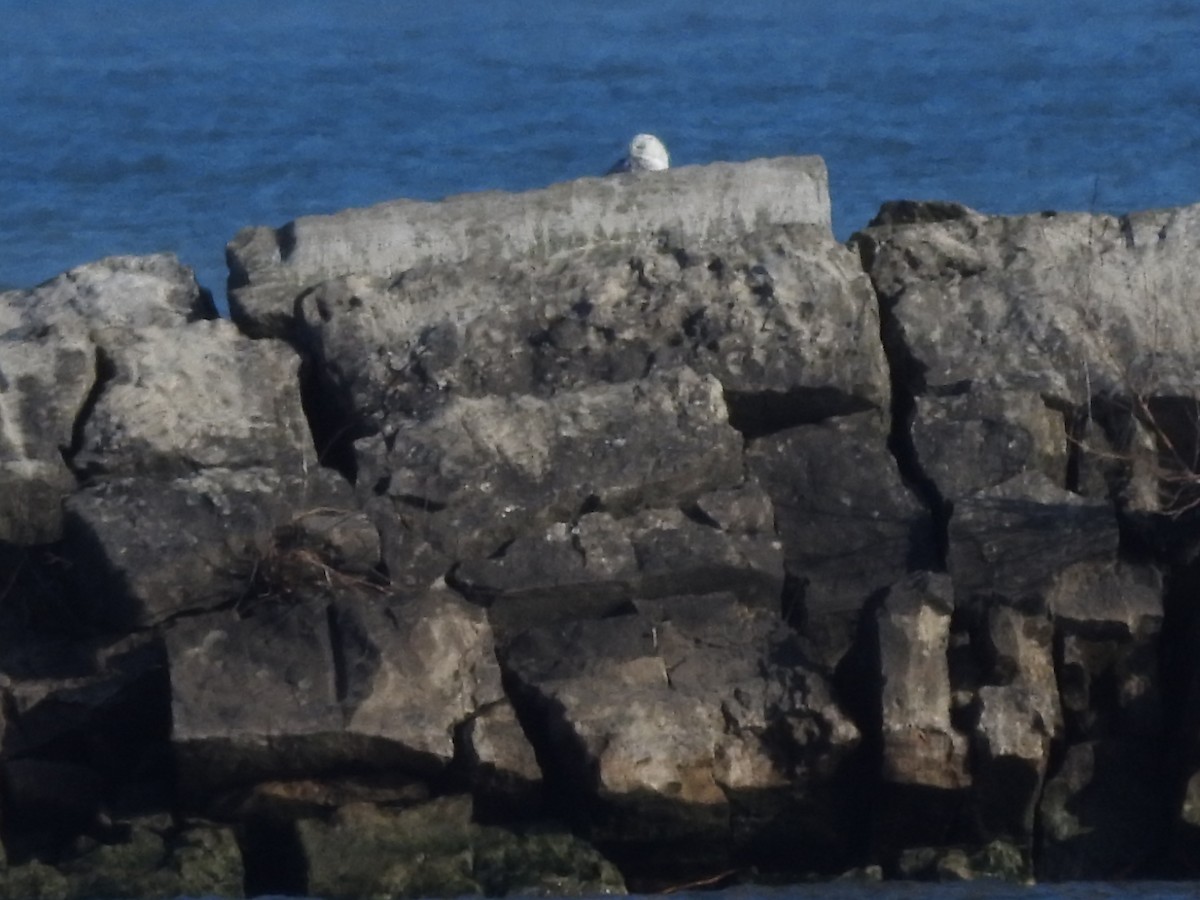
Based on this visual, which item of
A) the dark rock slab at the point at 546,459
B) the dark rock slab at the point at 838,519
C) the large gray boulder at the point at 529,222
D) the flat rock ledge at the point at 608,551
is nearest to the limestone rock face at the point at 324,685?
the flat rock ledge at the point at 608,551

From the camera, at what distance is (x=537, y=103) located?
18.8m

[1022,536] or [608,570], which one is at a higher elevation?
[1022,536]

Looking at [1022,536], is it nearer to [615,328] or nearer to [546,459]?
[546,459]

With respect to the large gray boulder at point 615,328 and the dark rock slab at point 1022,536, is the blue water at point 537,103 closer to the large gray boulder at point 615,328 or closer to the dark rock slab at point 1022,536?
the large gray boulder at point 615,328

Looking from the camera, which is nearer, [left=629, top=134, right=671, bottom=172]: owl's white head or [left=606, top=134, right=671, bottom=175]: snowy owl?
[left=606, top=134, right=671, bottom=175]: snowy owl

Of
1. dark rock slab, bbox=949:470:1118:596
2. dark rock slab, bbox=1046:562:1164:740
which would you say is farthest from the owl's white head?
dark rock slab, bbox=1046:562:1164:740

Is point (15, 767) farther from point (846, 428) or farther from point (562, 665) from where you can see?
point (846, 428)

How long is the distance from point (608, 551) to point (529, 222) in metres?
1.66

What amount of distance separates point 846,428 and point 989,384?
0.46 metres

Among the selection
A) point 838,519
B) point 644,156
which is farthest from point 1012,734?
point 644,156

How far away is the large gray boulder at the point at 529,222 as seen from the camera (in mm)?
7574

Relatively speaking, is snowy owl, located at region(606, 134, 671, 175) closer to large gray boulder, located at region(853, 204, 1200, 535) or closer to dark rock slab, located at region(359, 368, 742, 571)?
large gray boulder, located at region(853, 204, 1200, 535)

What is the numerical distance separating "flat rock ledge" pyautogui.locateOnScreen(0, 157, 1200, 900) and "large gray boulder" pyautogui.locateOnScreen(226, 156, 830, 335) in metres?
0.01

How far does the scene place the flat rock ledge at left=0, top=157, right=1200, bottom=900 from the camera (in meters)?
5.79
